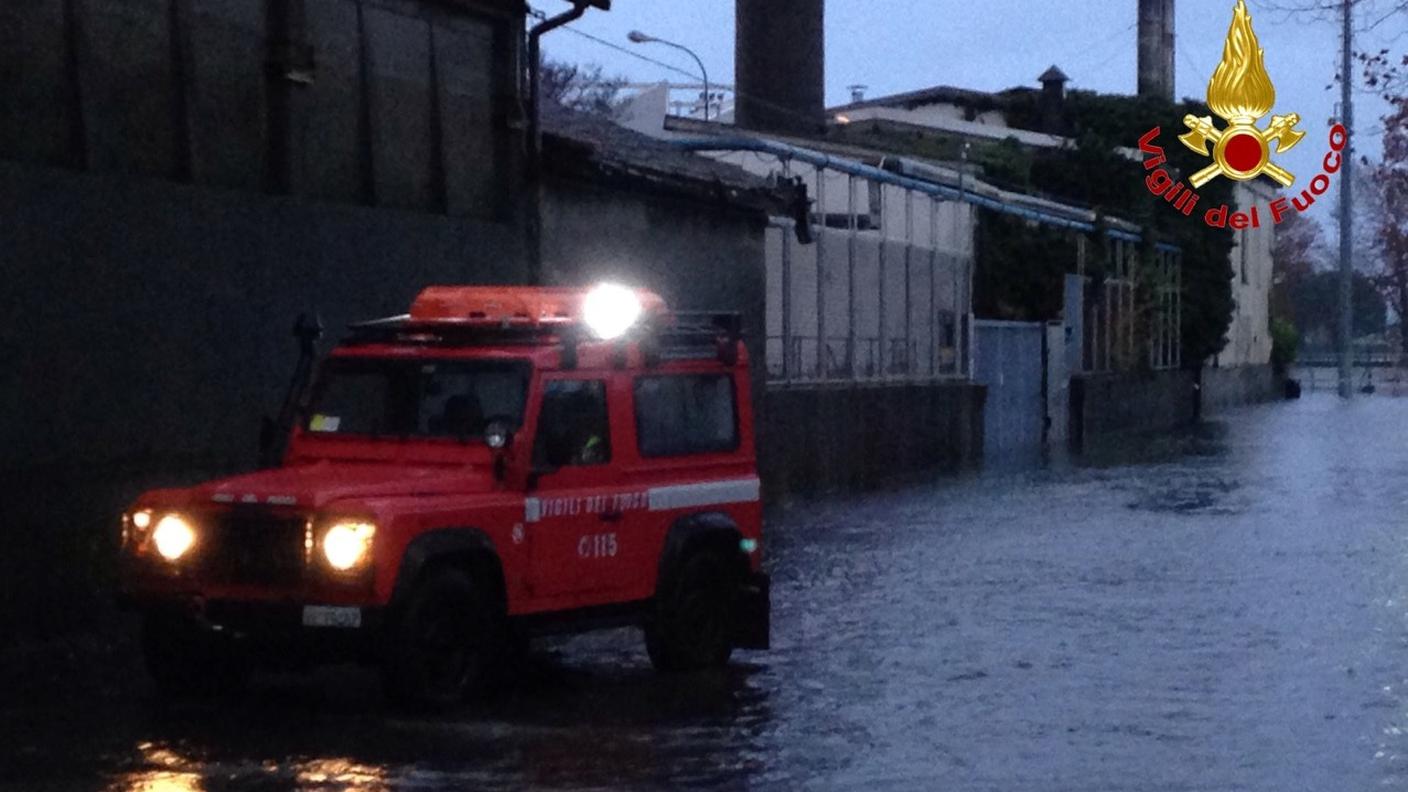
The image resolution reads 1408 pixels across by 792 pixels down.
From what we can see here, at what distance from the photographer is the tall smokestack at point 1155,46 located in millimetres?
75312

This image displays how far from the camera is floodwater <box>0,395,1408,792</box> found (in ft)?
34.1

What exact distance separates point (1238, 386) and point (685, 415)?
64607mm

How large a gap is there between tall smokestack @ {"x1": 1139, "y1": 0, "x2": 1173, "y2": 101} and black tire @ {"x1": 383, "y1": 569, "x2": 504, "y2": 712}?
216ft

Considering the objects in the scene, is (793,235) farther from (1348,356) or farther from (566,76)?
(1348,356)

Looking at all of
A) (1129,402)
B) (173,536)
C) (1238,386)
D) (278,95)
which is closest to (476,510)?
(173,536)

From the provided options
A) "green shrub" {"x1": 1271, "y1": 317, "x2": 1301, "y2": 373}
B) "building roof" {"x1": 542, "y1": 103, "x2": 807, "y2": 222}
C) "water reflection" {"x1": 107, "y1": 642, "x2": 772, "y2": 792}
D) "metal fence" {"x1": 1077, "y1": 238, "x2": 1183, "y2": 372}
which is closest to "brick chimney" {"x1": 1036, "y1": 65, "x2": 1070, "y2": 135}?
"metal fence" {"x1": 1077, "y1": 238, "x2": 1183, "y2": 372}

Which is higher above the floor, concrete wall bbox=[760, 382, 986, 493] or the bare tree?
the bare tree

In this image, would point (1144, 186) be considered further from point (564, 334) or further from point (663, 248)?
point (564, 334)

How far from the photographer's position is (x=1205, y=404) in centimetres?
6750

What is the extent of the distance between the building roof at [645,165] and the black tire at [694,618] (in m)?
8.53

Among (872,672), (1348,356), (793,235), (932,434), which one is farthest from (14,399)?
(1348,356)

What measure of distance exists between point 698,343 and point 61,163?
4394 millimetres

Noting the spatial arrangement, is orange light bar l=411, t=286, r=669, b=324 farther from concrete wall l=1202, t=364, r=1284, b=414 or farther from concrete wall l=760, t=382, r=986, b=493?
concrete wall l=1202, t=364, r=1284, b=414

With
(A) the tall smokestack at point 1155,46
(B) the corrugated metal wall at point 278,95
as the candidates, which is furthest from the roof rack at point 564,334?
(A) the tall smokestack at point 1155,46
